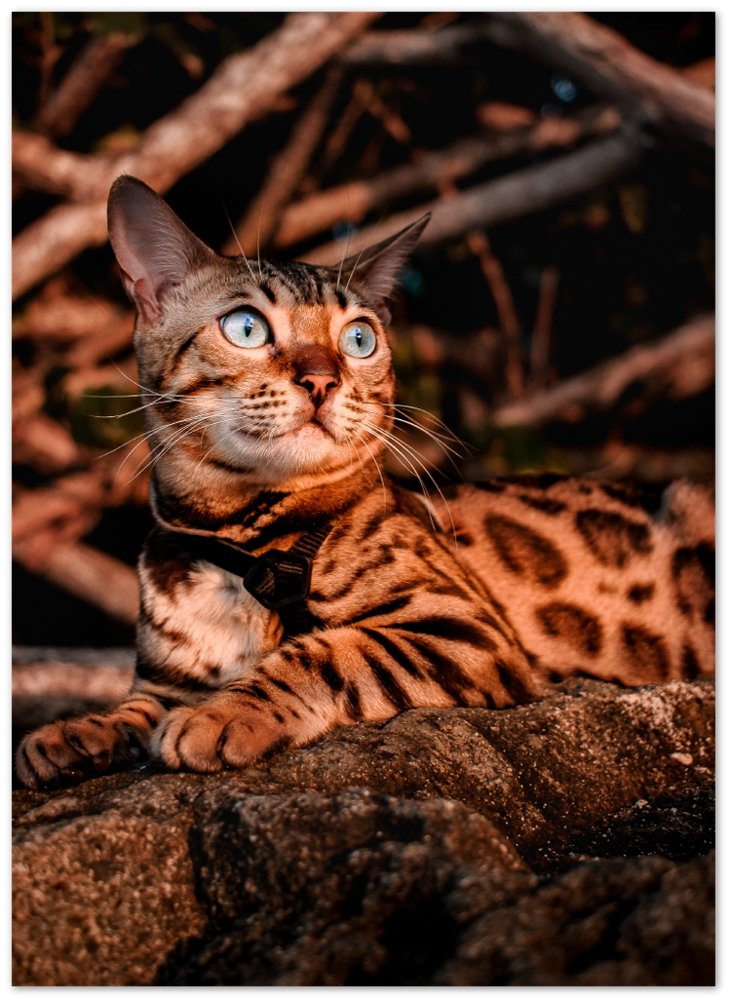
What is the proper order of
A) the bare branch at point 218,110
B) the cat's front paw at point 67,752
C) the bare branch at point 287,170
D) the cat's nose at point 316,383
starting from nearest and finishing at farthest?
the cat's front paw at point 67,752 → the cat's nose at point 316,383 → the bare branch at point 218,110 → the bare branch at point 287,170

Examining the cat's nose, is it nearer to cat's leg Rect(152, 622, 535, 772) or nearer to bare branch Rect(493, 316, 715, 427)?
cat's leg Rect(152, 622, 535, 772)

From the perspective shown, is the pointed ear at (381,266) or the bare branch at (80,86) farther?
the bare branch at (80,86)

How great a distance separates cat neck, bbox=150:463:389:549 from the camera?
2229 millimetres

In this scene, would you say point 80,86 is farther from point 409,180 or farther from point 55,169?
point 409,180

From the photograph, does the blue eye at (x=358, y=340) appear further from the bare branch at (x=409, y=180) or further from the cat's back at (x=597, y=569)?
the bare branch at (x=409, y=180)

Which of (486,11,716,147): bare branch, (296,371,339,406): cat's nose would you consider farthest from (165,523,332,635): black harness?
(486,11,716,147): bare branch

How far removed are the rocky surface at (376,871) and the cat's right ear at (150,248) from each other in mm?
1187

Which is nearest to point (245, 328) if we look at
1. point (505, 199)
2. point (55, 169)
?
point (55, 169)

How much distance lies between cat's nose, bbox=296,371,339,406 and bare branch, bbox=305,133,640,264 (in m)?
2.29

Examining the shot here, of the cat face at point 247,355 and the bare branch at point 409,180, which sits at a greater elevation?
the bare branch at point 409,180

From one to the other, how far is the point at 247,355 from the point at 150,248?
461 mm

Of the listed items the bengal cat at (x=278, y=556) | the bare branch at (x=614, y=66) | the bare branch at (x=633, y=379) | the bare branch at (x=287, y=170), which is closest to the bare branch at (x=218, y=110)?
the bare branch at (x=287, y=170)

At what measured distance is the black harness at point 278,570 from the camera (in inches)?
82.4

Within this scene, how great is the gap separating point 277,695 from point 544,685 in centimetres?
85
